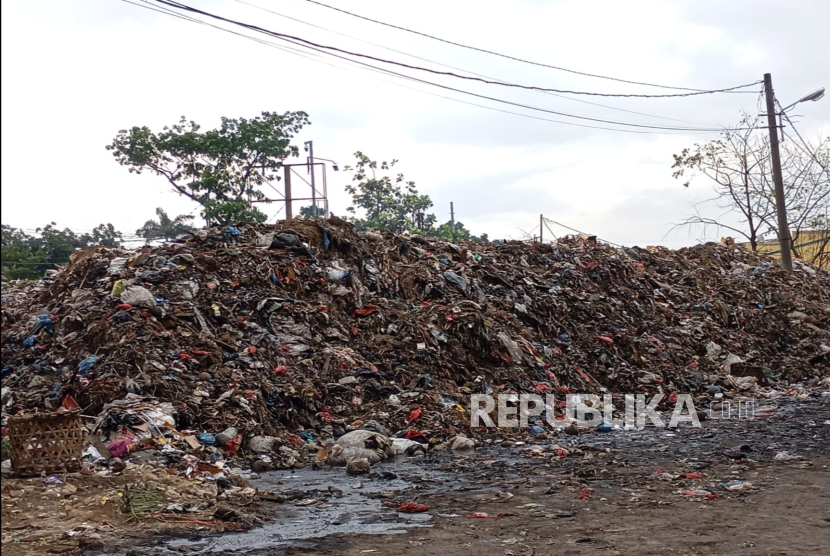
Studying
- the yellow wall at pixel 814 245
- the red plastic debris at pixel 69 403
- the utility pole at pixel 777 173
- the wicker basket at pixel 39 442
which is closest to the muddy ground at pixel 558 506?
the wicker basket at pixel 39 442

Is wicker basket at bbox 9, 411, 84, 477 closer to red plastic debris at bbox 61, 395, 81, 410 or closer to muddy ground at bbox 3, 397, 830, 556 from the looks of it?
muddy ground at bbox 3, 397, 830, 556

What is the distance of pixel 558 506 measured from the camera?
4801 millimetres

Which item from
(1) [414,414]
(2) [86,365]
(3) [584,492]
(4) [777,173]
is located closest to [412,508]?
(3) [584,492]

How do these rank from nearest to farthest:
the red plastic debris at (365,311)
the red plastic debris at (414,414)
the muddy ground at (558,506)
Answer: the muddy ground at (558,506) → the red plastic debris at (414,414) → the red plastic debris at (365,311)

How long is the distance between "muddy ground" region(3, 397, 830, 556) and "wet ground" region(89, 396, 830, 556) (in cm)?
1

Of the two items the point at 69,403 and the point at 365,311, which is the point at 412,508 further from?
the point at 365,311

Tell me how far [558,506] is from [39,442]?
3502 millimetres

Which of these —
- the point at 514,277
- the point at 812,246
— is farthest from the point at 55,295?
the point at 812,246

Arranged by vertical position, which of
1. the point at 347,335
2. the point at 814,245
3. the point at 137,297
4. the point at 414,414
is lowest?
the point at 414,414

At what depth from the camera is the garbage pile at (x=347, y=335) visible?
7.27 metres

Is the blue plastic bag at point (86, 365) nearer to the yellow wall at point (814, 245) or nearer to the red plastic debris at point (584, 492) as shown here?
the red plastic debris at point (584, 492)

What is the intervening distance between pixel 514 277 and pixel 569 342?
5.42ft

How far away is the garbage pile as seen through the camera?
727 centimetres

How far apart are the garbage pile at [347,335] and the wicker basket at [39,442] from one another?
716mm
